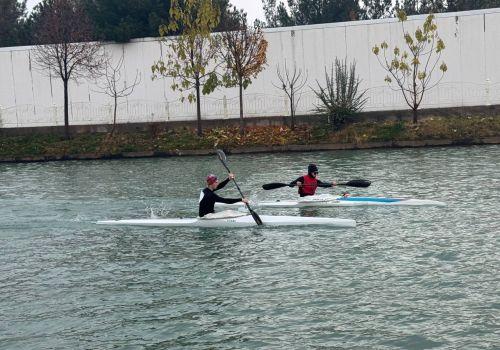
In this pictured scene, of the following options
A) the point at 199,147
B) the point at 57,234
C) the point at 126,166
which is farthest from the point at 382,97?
the point at 57,234

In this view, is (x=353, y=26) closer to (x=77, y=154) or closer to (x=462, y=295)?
(x=77, y=154)

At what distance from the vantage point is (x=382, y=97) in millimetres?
46438

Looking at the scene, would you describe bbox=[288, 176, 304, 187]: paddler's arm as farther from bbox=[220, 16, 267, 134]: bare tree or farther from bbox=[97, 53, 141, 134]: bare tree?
bbox=[97, 53, 141, 134]: bare tree

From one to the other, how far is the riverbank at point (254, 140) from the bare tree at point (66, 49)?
288 centimetres

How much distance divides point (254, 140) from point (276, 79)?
5.67 metres

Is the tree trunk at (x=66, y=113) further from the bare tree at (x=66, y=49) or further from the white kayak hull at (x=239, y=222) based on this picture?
the white kayak hull at (x=239, y=222)

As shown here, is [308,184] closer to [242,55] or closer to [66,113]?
[242,55]

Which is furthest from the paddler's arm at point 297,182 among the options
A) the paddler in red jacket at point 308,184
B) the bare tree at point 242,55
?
the bare tree at point 242,55

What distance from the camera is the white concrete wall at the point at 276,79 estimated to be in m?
45.7

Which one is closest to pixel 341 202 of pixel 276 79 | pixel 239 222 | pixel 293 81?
pixel 239 222

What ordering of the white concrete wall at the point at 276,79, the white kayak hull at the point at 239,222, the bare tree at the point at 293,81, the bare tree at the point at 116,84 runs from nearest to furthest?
the white kayak hull at the point at 239,222
the white concrete wall at the point at 276,79
the bare tree at the point at 293,81
the bare tree at the point at 116,84

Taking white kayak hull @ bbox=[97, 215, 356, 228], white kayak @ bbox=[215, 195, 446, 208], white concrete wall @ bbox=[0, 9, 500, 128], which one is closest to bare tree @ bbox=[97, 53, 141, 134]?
white concrete wall @ bbox=[0, 9, 500, 128]

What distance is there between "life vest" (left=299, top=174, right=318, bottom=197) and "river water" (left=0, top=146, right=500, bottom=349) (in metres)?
1.02

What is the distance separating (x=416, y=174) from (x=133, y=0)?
34.1 m
